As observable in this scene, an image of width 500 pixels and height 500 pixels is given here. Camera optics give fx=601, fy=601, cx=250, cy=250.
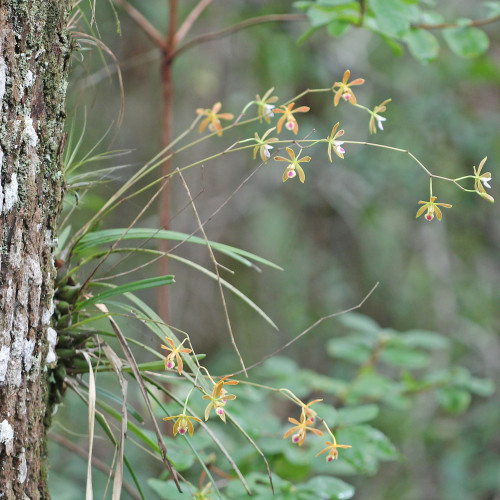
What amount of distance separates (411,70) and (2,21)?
112 inches

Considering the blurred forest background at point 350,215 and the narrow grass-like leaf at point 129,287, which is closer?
the narrow grass-like leaf at point 129,287

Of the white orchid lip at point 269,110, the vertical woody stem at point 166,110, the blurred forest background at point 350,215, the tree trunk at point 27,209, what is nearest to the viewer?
the tree trunk at point 27,209

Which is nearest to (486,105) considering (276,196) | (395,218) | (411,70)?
(411,70)

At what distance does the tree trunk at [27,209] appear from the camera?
2.09ft

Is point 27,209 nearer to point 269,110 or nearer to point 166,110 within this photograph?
point 269,110

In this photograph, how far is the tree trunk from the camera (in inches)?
25.1

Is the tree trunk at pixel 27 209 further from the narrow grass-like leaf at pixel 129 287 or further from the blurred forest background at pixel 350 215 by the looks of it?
the blurred forest background at pixel 350 215

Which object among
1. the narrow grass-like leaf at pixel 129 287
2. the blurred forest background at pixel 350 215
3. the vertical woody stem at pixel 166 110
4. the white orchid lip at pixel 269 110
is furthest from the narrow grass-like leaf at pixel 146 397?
the blurred forest background at pixel 350 215

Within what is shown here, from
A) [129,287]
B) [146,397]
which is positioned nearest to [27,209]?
[129,287]

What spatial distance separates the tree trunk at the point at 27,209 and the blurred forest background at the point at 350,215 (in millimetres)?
1667

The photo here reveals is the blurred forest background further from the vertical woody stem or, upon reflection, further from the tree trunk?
the tree trunk

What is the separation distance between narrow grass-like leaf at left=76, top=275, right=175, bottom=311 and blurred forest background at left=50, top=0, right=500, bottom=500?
1.68 metres

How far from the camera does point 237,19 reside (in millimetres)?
2592

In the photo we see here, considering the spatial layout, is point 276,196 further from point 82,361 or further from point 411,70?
point 82,361
